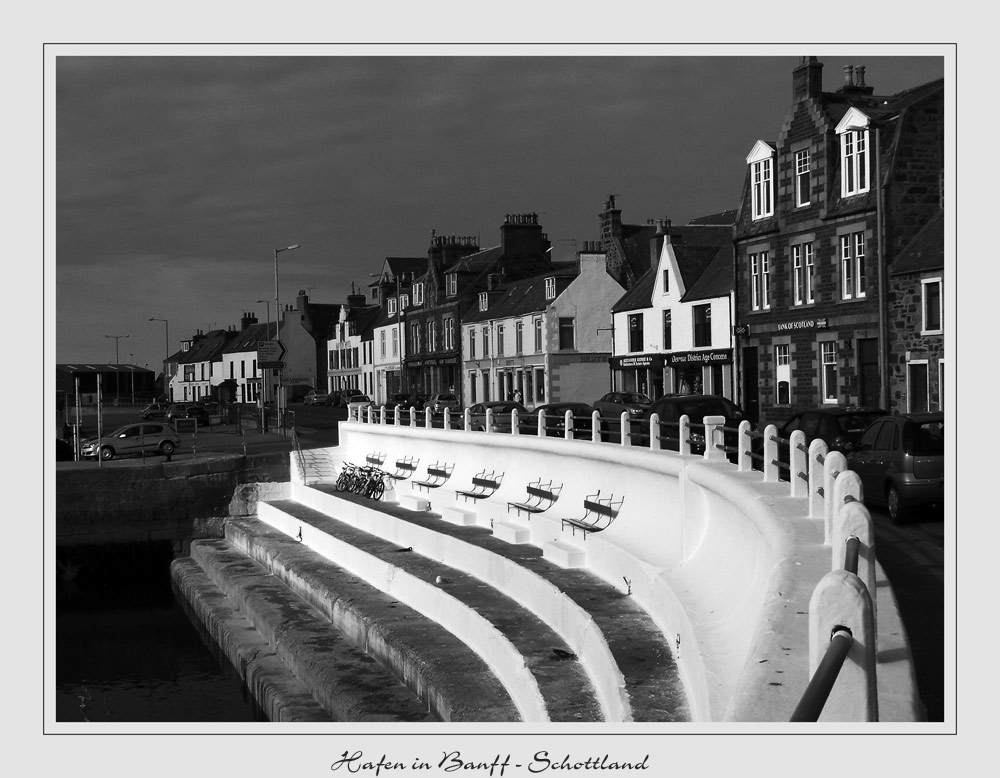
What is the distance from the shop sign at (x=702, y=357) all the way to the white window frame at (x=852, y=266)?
281 inches

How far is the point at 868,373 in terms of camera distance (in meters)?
32.3

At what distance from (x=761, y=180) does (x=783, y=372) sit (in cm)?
681

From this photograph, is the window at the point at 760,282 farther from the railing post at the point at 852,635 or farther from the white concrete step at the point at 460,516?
the railing post at the point at 852,635

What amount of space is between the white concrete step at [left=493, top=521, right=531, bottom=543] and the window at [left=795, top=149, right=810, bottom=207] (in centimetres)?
2019

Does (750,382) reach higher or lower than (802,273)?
lower

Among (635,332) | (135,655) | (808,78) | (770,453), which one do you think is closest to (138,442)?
(135,655)

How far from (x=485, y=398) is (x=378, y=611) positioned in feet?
149

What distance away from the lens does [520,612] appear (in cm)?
1470

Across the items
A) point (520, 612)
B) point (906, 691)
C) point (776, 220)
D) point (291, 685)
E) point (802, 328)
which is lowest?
point (291, 685)

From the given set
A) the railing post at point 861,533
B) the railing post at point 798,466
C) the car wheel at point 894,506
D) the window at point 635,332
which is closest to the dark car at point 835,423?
the car wheel at point 894,506

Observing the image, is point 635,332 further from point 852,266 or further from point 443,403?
point 852,266

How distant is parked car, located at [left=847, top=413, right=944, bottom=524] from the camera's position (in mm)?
15422
